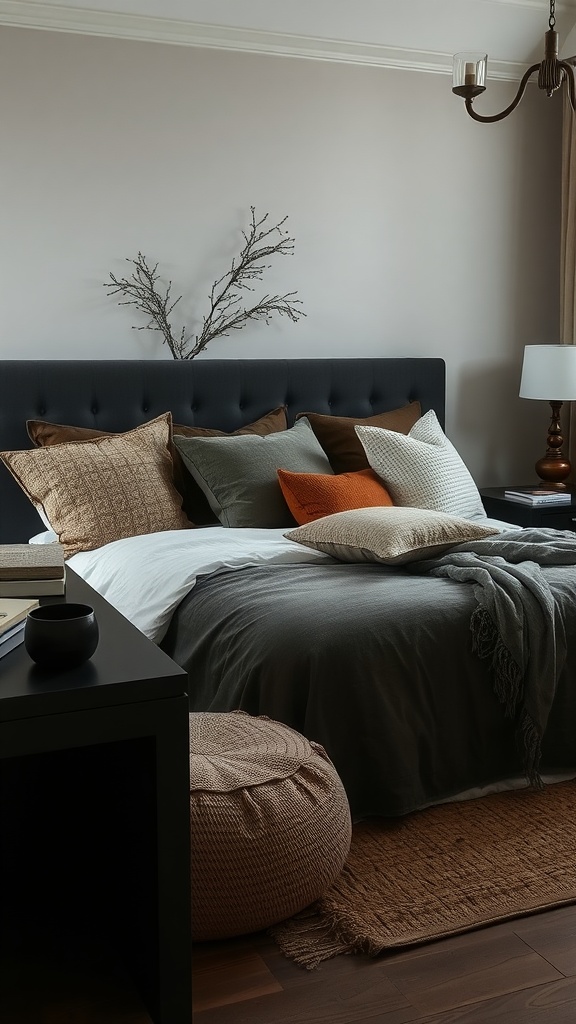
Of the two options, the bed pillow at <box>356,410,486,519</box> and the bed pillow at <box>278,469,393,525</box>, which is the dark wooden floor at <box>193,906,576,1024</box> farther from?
the bed pillow at <box>356,410,486,519</box>

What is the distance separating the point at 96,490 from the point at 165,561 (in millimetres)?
575

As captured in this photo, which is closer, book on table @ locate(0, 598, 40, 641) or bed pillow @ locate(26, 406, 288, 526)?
book on table @ locate(0, 598, 40, 641)

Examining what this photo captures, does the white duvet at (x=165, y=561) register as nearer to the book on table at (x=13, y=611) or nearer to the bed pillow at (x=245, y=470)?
the bed pillow at (x=245, y=470)

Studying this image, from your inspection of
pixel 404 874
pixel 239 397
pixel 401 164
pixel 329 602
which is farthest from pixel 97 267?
pixel 404 874

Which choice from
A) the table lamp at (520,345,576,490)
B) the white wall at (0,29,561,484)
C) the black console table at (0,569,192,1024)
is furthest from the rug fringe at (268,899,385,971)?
the table lamp at (520,345,576,490)

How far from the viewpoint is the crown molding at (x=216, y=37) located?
3.91 meters

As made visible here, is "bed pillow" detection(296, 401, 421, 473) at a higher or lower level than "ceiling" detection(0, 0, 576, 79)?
lower

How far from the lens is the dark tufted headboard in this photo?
12.8ft

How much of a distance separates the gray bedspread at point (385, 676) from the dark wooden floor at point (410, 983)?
559 millimetres

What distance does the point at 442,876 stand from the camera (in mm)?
2268

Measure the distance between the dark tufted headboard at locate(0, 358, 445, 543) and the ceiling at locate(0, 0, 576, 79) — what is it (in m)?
1.36

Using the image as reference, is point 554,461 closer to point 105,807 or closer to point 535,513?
point 535,513

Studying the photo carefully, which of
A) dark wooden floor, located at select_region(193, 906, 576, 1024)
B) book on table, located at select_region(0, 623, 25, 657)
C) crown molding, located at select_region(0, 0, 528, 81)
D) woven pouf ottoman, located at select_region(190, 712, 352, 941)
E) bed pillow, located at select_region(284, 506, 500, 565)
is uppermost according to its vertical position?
crown molding, located at select_region(0, 0, 528, 81)

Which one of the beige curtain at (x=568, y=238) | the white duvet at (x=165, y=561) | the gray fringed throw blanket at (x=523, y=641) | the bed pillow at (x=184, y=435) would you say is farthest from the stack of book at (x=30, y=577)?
the beige curtain at (x=568, y=238)
